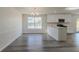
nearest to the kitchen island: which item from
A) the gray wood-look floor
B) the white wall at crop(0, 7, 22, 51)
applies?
the gray wood-look floor

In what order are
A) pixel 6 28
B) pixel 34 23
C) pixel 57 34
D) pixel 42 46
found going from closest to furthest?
pixel 42 46
pixel 34 23
pixel 6 28
pixel 57 34

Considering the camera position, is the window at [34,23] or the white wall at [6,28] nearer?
the window at [34,23]

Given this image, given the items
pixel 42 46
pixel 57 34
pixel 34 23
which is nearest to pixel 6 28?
pixel 34 23

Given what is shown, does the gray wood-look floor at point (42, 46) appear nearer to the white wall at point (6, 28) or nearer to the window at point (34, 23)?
the window at point (34, 23)

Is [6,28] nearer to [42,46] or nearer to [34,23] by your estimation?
[34,23]

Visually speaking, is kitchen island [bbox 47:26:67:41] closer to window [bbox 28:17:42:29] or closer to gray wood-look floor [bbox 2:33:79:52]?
window [bbox 28:17:42:29]

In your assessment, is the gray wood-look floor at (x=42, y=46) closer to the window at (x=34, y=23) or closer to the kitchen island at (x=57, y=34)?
the window at (x=34, y=23)

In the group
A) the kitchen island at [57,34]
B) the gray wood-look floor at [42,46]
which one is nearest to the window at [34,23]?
the gray wood-look floor at [42,46]

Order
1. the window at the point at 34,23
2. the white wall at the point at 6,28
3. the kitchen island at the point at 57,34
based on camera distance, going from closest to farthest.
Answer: the window at the point at 34,23 → the white wall at the point at 6,28 → the kitchen island at the point at 57,34

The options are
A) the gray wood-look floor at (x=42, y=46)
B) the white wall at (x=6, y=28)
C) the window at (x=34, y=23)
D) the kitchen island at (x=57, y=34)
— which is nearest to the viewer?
the gray wood-look floor at (x=42, y=46)

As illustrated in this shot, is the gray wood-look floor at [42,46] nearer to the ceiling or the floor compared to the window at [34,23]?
nearer to the floor
